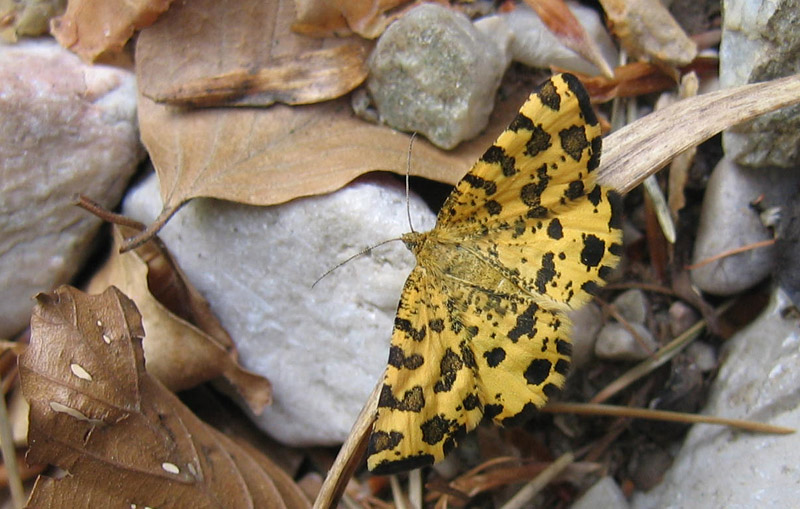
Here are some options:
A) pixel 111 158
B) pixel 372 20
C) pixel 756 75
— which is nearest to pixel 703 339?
pixel 756 75

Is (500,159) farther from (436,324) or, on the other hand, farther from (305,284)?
(305,284)

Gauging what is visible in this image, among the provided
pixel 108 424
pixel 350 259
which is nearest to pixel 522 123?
pixel 350 259

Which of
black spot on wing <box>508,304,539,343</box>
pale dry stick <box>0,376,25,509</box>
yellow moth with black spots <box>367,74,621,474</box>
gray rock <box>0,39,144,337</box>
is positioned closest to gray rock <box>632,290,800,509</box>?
yellow moth with black spots <box>367,74,621,474</box>

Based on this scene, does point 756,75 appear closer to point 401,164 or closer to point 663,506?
point 401,164


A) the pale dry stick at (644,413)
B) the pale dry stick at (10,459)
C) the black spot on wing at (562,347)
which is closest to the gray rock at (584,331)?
the pale dry stick at (644,413)

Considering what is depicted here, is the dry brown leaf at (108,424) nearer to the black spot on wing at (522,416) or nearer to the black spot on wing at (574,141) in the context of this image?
the black spot on wing at (522,416)

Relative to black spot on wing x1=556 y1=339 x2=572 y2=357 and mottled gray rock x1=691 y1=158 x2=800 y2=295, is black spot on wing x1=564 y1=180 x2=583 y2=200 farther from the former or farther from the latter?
mottled gray rock x1=691 y1=158 x2=800 y2=295
